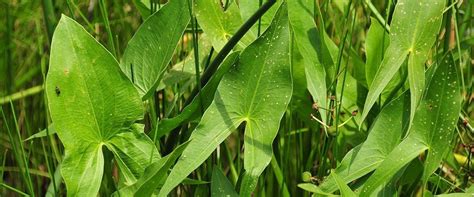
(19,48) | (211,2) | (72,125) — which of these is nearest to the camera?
(72,125)

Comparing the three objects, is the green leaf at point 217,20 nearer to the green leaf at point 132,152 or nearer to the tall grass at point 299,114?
the tall grass at point 299,114

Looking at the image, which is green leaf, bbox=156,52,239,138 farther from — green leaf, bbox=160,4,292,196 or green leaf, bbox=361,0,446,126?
green leaf, bbox=361,0,446,126

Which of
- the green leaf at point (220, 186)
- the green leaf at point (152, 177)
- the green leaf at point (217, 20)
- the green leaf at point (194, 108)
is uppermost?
the green leaf at point (217, 20)

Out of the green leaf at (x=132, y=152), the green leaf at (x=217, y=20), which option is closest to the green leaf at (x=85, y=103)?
the green leaf at (x=132, y=152)

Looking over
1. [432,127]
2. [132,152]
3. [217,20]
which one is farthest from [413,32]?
[132,152]

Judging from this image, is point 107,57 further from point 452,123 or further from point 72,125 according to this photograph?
point 452,123

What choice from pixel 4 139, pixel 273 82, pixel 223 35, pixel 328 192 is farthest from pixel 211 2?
pixel 4 139
